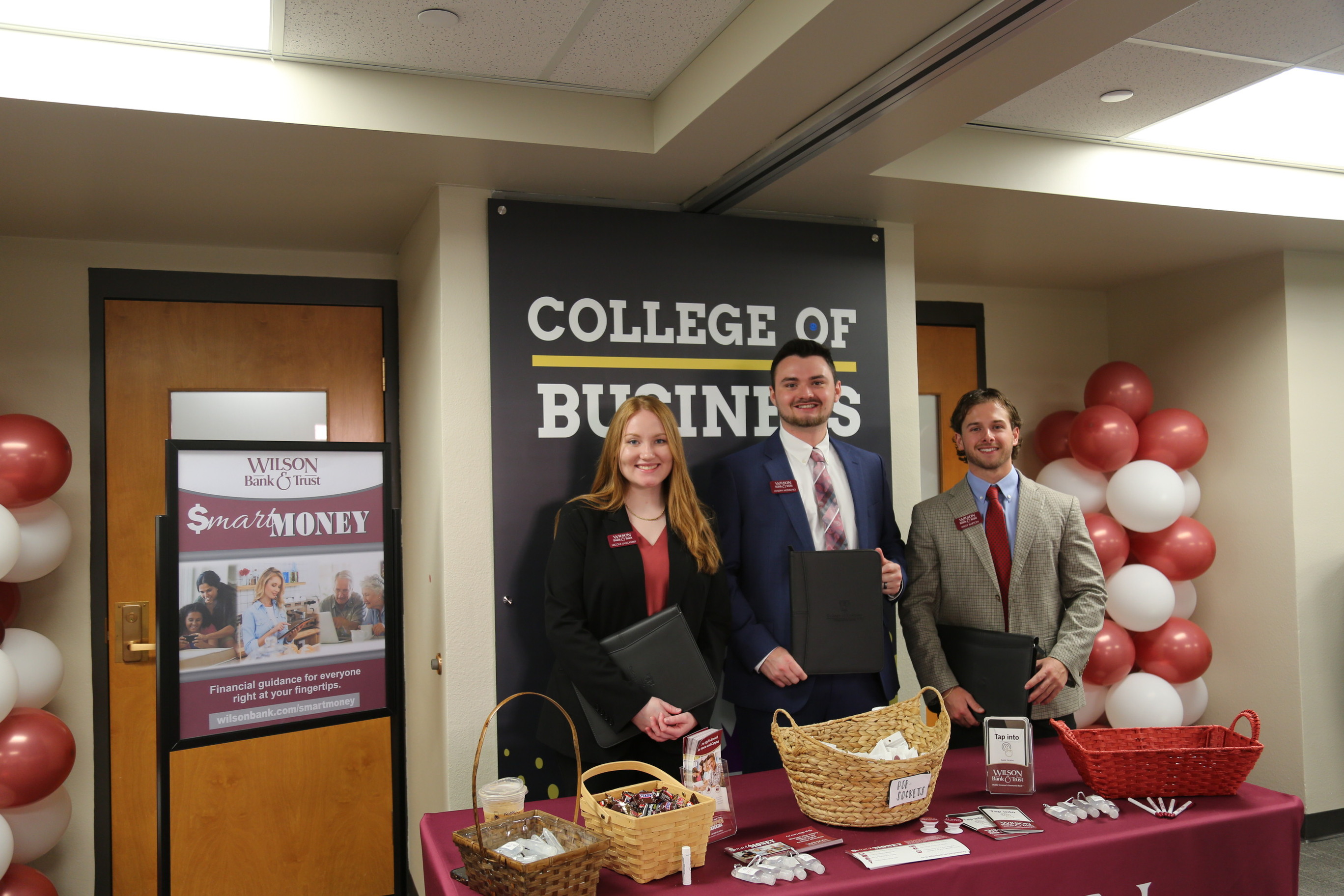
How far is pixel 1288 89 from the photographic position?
3148 millimetres

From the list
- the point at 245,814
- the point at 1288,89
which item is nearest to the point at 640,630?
the point at 245,814

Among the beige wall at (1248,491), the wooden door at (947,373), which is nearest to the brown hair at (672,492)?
the wooden door at (947,373)

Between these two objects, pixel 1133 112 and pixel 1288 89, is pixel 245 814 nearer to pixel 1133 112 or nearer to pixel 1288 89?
pixel 1133 112

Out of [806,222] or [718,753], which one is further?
[806,222]

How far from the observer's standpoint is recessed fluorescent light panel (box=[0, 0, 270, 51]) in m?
2.22

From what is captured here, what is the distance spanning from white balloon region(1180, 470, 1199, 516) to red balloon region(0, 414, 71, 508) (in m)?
4.28

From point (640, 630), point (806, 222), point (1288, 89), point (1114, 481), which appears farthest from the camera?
point (1114, 481)

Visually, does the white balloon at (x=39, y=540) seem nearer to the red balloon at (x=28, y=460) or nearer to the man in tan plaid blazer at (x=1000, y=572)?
the red balloon at (x=28, y=460)

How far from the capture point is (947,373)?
15.1 ft

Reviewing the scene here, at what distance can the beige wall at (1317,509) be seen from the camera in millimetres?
3945

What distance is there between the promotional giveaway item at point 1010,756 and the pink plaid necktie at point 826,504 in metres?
0.87

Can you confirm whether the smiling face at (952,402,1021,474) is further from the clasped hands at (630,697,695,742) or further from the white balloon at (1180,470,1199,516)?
the white balloon at (1180,470,1199,516)

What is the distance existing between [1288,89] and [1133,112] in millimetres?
668

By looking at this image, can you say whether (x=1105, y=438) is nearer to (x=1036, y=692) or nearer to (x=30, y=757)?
(x=1036, y=692)
